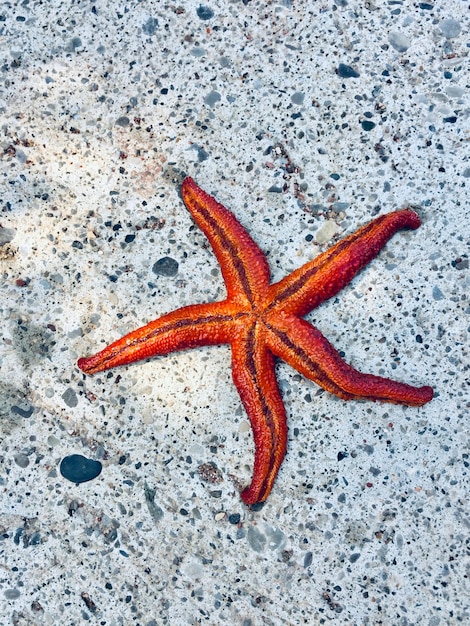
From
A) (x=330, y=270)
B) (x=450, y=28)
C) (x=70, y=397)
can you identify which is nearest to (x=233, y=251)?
(x=330, y=270)

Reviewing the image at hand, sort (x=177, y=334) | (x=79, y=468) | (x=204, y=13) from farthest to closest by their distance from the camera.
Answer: (x=204, y=13)
(x=79, y=468)
(x=177, y=334)

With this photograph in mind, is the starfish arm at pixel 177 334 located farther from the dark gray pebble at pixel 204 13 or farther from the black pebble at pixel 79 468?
the dark gray pebble at pixel 204 13

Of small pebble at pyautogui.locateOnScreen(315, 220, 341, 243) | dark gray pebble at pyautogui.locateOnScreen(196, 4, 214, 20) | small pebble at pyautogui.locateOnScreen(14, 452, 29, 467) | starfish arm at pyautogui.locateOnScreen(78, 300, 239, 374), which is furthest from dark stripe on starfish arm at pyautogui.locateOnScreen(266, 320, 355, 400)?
dark gray pebble at pyautogui.locateOnScreen(196, 4, 214, 20)

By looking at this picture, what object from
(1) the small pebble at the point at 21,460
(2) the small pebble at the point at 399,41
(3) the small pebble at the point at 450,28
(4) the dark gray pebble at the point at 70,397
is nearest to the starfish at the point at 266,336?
(4) the dark gray pebble at the point at 70,397

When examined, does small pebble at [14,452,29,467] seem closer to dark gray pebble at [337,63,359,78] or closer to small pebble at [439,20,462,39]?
dark gray pebble at [337,63,359,78]

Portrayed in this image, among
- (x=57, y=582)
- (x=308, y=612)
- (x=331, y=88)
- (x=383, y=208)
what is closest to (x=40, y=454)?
(x=57, y=582)

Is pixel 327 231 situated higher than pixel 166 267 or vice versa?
pixel 327 231

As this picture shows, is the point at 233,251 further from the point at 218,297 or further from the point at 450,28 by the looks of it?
the point at 450,28
